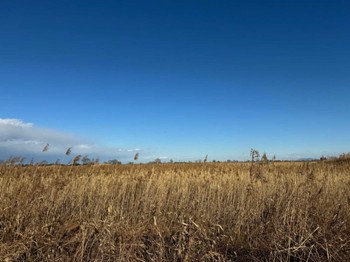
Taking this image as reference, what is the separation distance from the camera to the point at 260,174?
27.1ft

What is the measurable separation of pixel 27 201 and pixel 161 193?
285cm

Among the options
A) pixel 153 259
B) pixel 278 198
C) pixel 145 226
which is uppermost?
pixel 278 198

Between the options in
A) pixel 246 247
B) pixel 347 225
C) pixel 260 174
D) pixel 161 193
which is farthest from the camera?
pixel 260 174

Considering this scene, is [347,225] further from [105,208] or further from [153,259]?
[105,208]

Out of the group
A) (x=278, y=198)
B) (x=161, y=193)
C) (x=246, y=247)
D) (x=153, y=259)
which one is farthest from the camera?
(x=161, y=193)

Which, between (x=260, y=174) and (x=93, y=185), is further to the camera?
(x=260, y=174)

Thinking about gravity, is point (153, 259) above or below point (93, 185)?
below

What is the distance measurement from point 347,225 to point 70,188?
5.65 meters

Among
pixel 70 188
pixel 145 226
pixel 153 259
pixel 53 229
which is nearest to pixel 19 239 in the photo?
pixel 53 229

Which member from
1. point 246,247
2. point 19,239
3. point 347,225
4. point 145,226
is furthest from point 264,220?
point 19,239

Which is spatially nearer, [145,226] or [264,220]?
[145,226]

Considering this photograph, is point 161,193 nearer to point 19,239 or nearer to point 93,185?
point 93,185

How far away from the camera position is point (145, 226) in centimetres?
422

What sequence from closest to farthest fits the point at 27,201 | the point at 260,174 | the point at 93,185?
the point at 27,201
the point at 93,185
the point at 260,174
